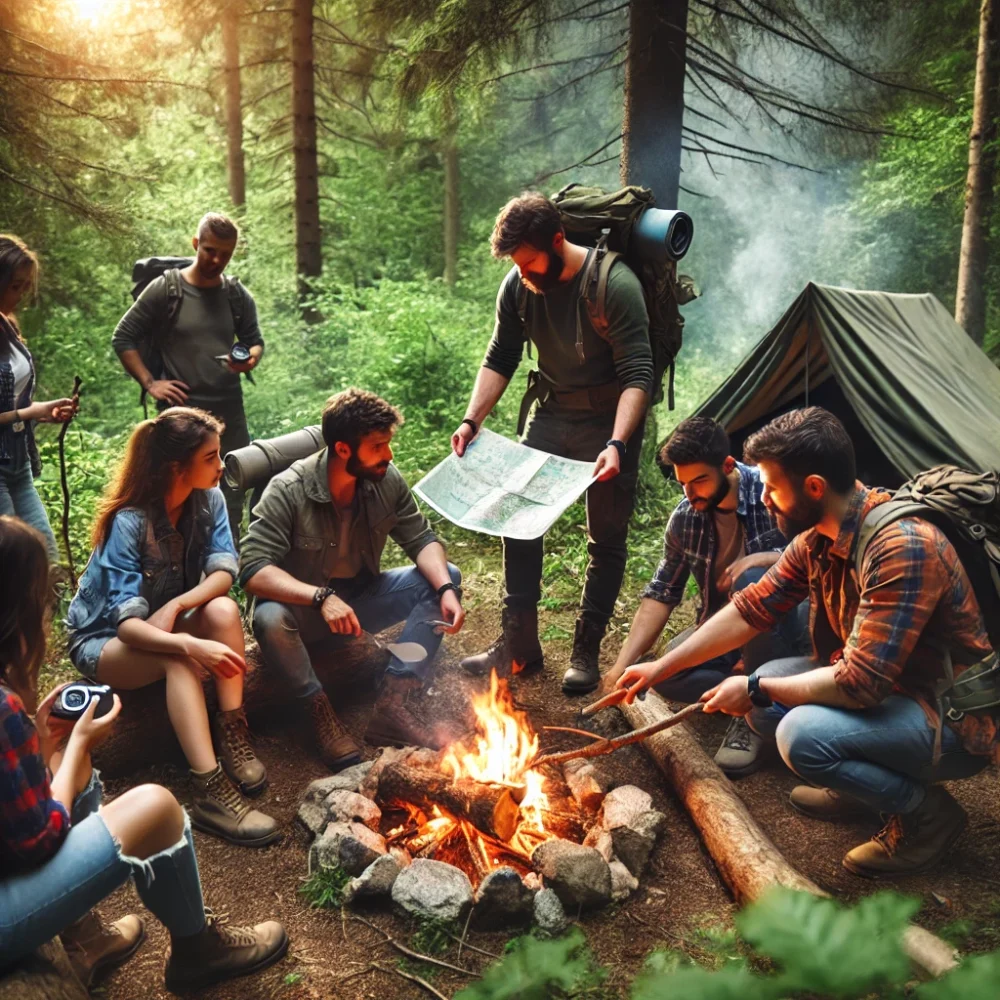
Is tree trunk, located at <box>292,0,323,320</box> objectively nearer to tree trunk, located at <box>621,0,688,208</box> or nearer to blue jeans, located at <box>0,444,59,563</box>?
tree trunk, located at <box>621,0,688,208</box>

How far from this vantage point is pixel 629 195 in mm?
4406

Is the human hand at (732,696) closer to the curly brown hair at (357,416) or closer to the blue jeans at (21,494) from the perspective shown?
the curly brown hair at (357,416)

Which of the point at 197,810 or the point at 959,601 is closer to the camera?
the point at 959,601

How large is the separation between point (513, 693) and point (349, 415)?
1.68 meters

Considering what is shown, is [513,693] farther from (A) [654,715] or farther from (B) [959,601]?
(B) [959,601]

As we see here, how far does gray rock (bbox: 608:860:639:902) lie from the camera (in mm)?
3104

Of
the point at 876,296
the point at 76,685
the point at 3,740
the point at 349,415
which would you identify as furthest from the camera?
the point at 876,296

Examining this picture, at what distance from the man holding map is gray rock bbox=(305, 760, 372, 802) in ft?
3.66

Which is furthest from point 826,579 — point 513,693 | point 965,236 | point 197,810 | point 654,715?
point 965,236

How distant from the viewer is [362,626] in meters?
4.45

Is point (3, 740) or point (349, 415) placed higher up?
point (349, 415)

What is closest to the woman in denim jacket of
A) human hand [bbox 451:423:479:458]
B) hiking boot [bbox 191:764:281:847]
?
hiking boot [bbox 191:764:281:847]

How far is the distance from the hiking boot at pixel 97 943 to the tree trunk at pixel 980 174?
751 cm

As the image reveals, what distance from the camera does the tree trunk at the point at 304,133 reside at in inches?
399
